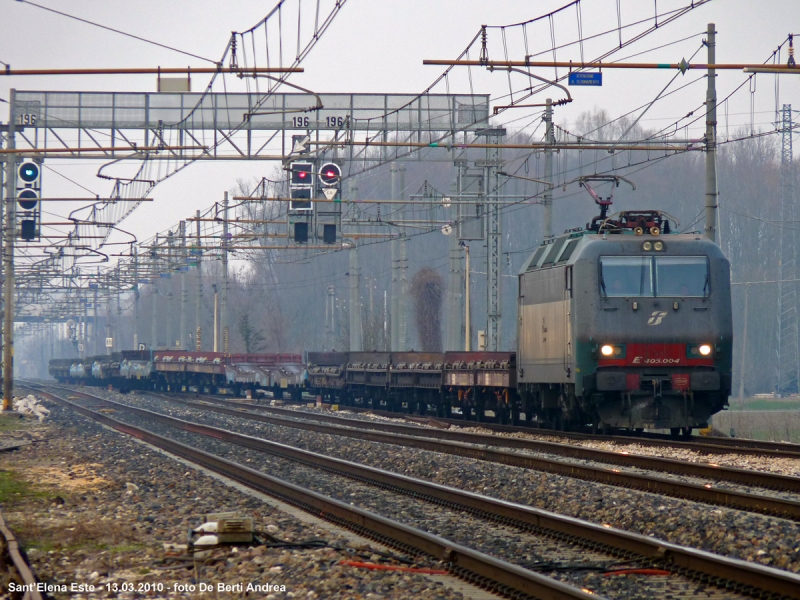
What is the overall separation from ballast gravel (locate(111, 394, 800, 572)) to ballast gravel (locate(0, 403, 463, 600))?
8.91 ft

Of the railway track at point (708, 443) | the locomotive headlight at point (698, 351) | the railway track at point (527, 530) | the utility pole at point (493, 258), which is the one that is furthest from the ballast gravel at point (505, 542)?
the utility pole at point (493, 258)

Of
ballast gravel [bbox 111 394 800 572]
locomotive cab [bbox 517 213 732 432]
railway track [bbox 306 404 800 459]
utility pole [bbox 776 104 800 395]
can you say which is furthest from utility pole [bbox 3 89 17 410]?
utility pole [bbox 776 104 800 395]

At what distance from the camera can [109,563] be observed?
29.3 feet

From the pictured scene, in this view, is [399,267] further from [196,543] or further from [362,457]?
[196,543]

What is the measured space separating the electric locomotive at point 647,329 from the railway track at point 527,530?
17.2 feet

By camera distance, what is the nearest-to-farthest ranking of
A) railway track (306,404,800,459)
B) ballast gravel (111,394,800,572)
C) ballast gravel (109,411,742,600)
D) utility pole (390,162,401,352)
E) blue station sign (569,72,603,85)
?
ballast gravel (109,411,742,600) → ballast gravel (111,394,800,572) → railway track (306,404,800,459) → blue station sign (569,72,603,85) → utility pole (390,162,401,352)

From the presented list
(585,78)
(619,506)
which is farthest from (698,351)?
(619,506)

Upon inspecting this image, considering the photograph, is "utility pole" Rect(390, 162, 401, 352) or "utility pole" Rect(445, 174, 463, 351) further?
"utility pole" Rect(390, 162, 401, 352)

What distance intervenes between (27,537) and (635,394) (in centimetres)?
1142

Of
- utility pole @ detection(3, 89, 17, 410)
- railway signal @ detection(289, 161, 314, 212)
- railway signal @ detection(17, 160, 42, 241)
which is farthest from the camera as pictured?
utility pole @ detection(3, 89, 17, 410)

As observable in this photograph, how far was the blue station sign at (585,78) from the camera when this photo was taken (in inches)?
755

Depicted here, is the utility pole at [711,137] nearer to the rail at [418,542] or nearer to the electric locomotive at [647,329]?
the electric locomotive at [647,329]

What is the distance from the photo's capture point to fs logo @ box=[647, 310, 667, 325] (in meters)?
18.7

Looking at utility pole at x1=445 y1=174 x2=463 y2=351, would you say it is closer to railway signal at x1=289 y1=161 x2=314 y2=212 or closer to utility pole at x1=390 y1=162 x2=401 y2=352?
utility pole at x1=390 y1=162 x2=401 y2=352
